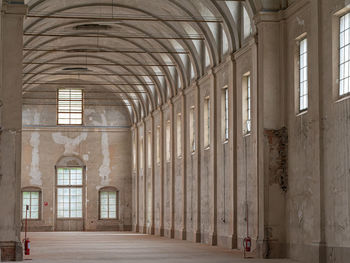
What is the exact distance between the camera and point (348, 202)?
20250mm

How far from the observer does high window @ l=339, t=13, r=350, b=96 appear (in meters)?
20.8

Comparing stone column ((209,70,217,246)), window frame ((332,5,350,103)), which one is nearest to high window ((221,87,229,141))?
stone column ((209,70,217,246))

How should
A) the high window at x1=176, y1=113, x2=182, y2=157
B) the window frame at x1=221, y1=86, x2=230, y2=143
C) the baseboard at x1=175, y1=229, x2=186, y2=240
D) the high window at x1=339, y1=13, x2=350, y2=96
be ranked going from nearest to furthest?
1. the high window at x1=339, y1=13, x2=350, y2=96
2. the window frame at x1=221, y1=86, x2=230, y2=143
3. the baseboard at x1=175, y1=229, x2=186, y2=240
4. the high window at x1=176, y1=113, x2=182, y2=157

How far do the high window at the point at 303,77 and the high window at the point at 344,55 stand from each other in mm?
3099

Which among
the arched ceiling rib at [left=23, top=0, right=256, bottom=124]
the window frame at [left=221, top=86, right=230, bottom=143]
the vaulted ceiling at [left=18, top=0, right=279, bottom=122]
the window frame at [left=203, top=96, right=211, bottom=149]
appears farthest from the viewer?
the window frame at [left=203, top=96, right=211, bottom=149]

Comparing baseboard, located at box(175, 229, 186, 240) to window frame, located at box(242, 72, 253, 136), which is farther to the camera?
baseboard, located at box(175, 229, 186, 240)

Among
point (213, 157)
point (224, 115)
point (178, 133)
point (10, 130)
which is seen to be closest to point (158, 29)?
point (178, 133)

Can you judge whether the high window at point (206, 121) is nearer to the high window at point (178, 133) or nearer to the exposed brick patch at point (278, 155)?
the high window at point (178, 133)

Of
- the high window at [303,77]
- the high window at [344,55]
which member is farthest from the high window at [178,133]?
the high window at [344,55]

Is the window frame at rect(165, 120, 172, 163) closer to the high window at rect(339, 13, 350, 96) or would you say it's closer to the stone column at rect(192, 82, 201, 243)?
the stone column at rect(192, 82, 201, 243)

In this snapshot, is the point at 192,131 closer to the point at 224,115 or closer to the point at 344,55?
the point at 224,115

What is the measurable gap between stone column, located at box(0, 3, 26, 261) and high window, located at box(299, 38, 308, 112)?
9.11m

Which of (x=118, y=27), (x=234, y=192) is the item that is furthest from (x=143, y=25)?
(x=234, y=192)

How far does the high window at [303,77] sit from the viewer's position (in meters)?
24.4
